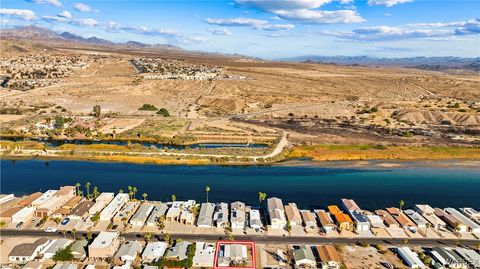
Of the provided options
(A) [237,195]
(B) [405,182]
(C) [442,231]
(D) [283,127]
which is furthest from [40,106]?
(C) [442,231]

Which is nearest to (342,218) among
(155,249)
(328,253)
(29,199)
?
(328,253)

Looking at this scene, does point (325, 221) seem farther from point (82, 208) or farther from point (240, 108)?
point (240, 108)

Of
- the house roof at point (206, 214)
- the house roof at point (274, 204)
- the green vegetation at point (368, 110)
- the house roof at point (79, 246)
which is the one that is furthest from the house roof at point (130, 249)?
the green vegetation at point (368, 110)

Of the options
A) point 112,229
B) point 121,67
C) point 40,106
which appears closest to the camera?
point 112,229

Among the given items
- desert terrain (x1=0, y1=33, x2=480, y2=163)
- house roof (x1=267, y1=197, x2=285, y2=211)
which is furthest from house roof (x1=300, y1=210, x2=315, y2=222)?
desert terrain (x1=0, y1=33, x2=480, y2=163)

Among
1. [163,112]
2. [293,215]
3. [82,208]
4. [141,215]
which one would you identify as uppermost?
[163,112]

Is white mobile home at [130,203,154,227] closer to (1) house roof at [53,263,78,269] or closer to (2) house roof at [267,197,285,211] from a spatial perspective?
(1) house roof at [53,263,78,269]

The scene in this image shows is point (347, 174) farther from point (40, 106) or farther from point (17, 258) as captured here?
point (40, 106)
